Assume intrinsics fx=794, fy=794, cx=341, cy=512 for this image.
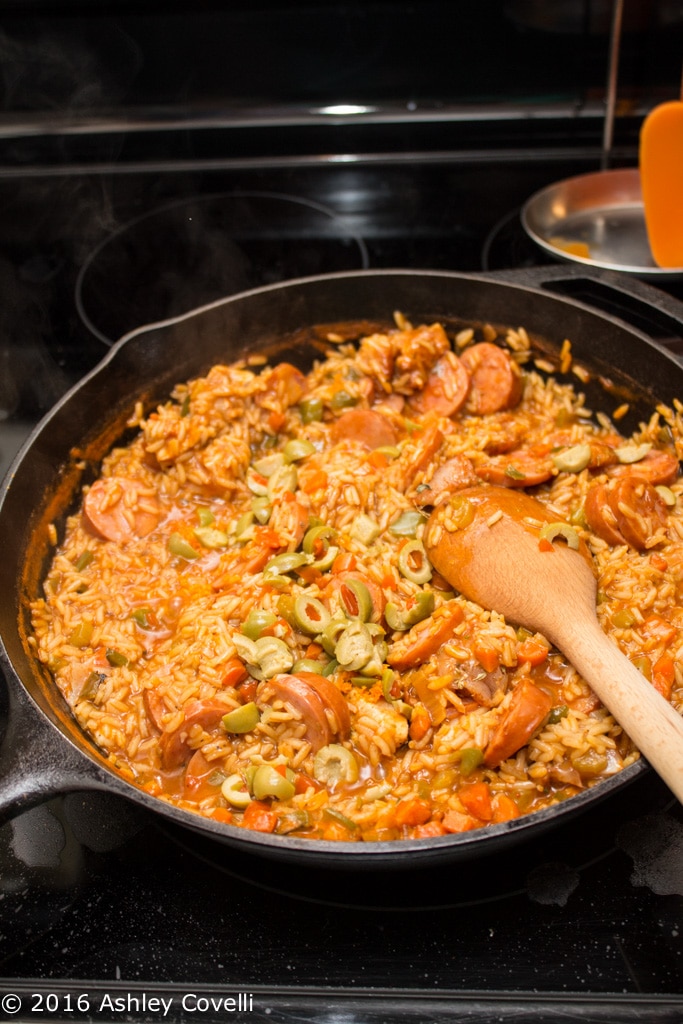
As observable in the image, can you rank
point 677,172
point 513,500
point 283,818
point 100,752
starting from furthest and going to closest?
point 677,172 < point 513,500 < point 100,752 < point 283,818

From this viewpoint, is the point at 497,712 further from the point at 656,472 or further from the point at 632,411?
the point at 632,411

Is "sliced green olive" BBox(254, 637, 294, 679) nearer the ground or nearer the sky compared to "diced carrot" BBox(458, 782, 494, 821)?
nearer the sky

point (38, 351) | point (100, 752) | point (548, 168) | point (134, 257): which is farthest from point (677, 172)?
point (100, 752)

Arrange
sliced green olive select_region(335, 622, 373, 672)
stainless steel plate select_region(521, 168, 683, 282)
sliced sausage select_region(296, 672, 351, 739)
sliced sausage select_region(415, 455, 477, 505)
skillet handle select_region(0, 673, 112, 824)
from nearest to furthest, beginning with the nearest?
skillet handle select_region(0, 673, 112, 824)
sliced sausage select_region(296, 672, 351, 739)
sliced green olive select_region(335, 622, 373, 672)
sliced sausage select_region(415, 455, 477, 505)
stainless steel plate select_region(521, 168, 683, 282)

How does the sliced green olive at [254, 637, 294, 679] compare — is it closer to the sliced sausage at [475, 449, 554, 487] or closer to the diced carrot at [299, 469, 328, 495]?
the diced carrot at [299, 469, 328, 495]

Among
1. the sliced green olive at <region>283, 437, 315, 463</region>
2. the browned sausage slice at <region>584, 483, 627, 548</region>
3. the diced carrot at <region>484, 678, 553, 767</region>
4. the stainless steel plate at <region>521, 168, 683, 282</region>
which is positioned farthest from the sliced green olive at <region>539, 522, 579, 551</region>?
the stainless steel plate at <region>521, 168, 683, 282</region>

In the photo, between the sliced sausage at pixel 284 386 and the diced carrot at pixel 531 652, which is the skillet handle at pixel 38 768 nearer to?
the diced carrot at pixel 531 652

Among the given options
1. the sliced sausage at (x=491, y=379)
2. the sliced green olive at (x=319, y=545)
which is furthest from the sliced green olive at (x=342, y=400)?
the sliced green olive at (x=319, y=545)
